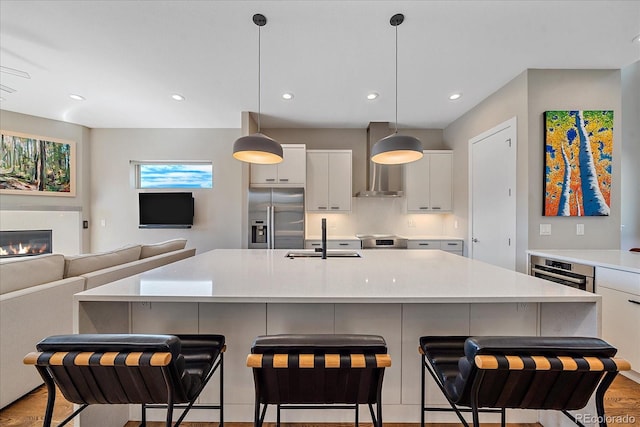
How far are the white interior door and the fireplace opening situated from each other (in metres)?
6.68

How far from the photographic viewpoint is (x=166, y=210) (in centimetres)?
475

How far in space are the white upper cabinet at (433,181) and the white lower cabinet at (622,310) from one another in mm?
2326

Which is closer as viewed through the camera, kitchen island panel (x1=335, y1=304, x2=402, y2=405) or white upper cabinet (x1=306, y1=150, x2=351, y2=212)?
kitchen island panel (x1=335, y1=304, x2=402, y2=405)

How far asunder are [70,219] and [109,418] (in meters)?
4.62

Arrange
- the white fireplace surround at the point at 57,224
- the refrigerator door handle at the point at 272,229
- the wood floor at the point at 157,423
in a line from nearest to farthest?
the wood floor at the point at 157,423, the refrigerator door handle at the point at 272,229, the white fireplace surround at the point at 57,224

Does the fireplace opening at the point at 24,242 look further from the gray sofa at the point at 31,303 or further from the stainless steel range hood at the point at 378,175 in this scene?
the stainless steel range hood at the point at 378,175

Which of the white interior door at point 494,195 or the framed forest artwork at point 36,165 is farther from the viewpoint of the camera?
the framed forest artwork at point 36,165

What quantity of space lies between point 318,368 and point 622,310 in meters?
2.55

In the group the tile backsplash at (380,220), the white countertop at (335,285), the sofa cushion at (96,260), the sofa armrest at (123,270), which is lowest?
the sofa armrest at (123,270)

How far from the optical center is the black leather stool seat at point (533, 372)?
0.79m

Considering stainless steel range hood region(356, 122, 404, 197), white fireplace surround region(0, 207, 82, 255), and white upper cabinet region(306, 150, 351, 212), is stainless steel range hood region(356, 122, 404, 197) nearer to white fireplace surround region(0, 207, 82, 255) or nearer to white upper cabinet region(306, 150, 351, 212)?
A: white upper cabinet region(306, 150, 351, 212)

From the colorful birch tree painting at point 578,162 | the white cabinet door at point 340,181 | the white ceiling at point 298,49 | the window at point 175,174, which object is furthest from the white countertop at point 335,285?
the window at point 175,174

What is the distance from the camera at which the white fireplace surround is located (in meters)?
4.23

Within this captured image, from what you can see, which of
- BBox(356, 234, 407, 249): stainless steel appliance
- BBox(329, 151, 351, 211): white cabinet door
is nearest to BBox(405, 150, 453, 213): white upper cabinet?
BBox(356, 234, 407, 249): stainless steel appliance
